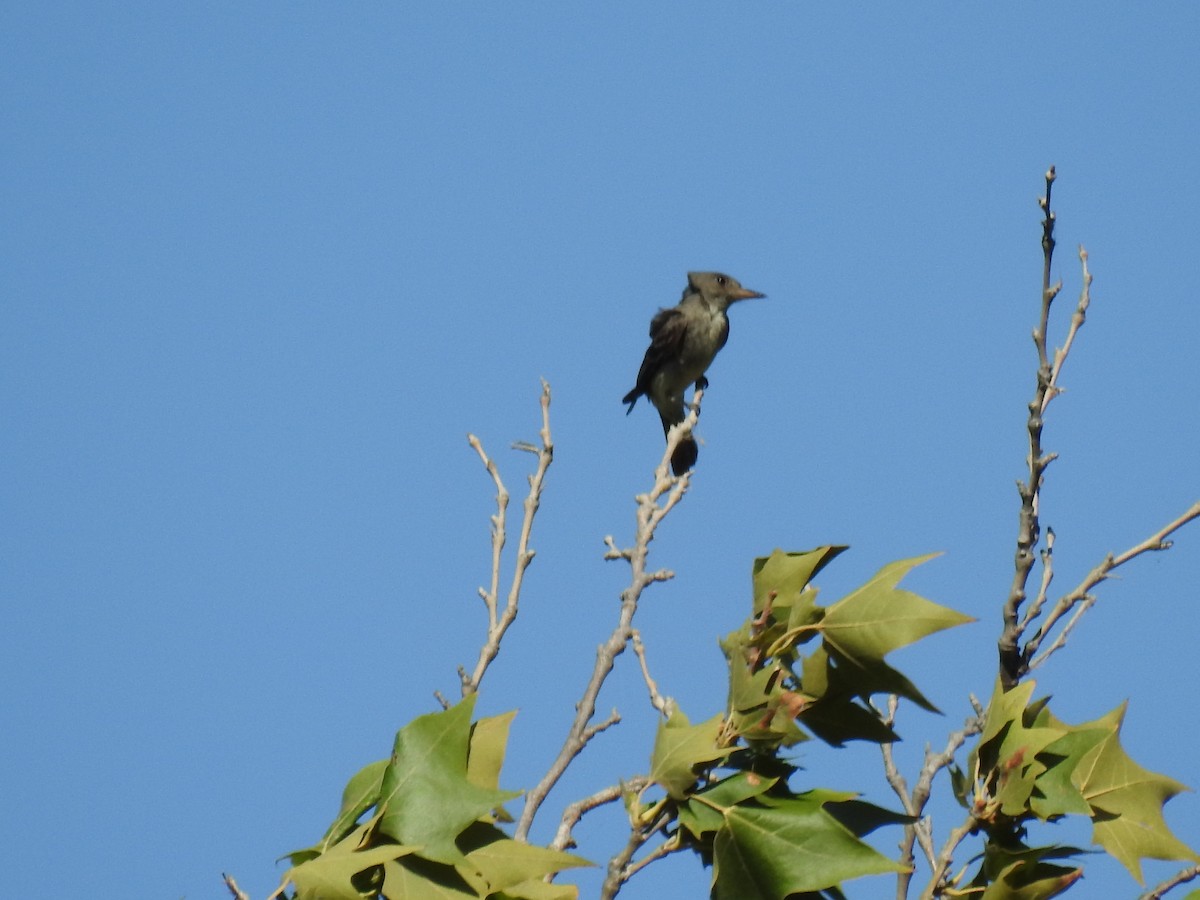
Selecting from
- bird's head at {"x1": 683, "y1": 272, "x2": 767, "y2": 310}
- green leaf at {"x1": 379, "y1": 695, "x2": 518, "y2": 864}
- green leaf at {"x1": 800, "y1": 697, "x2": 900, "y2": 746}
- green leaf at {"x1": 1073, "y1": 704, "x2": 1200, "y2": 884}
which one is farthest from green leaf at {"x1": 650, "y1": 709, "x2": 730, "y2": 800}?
bird's head at {"x1": 683, "y1": 272, "x2": 767, "y2": 310}

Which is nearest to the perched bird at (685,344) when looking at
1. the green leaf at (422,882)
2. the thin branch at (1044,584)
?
the thin branch at (1044,584)

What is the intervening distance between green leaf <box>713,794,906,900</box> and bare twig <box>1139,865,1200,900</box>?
60 cm

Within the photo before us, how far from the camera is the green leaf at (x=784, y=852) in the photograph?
2.25m

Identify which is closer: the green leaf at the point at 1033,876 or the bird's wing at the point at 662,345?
the green leaf at the point at 1033,876

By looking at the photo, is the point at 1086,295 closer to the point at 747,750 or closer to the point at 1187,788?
the point at 1187,788

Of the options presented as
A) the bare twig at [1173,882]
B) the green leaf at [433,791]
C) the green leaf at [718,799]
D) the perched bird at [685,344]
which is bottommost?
the bare twig at [1173,882]

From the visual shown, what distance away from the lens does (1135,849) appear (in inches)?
98.8

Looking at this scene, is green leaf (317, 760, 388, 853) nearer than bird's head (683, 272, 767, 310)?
Yes

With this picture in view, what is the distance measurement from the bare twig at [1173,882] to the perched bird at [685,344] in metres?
11.2

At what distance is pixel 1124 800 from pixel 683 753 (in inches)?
33.0

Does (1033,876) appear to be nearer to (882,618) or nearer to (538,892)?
(882,618)

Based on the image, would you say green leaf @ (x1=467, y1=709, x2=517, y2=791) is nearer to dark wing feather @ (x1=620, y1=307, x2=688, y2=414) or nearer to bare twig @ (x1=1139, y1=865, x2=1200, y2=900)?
bare twig @ (x1=1139, y1=865, x2=1200, y2=900)

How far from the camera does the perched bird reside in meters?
14.1

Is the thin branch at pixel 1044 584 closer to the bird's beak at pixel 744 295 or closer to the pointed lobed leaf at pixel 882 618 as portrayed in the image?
the pointed lobed leaf at pixel 882 618
